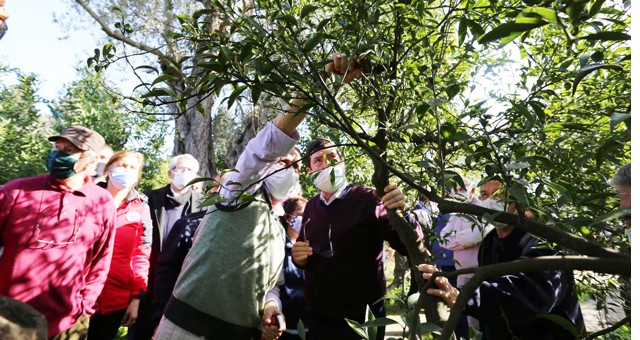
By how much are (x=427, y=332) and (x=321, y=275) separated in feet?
5.75

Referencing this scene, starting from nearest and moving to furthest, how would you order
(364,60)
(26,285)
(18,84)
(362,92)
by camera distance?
(364,60), (362,92), (26,285), (18,84)

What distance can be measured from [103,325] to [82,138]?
1.49 meters

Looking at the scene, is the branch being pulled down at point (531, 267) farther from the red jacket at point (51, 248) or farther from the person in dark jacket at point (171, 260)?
the red jacket at point (51, 248)

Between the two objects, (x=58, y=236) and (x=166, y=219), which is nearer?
(x=58, y=236)

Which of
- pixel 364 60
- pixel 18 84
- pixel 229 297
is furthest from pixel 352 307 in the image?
pixel 18 84

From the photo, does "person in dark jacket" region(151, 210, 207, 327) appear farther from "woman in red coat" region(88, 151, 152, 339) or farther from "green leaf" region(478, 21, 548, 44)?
"green leaf" region(478, 21, 548, 44)

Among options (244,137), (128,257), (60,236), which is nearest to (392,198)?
(60,236)

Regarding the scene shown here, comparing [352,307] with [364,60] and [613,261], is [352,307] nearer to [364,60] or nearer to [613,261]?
[364,60]

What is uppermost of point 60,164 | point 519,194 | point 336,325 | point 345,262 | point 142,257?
point 60,164

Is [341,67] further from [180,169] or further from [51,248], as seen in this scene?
[180,169]

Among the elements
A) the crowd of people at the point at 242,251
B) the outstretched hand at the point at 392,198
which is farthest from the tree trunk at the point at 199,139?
the outstretched hand at the point at 392,198

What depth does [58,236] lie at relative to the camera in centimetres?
267

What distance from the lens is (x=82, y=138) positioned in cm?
290

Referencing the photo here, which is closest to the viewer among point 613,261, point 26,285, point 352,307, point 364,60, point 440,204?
point 613,261
